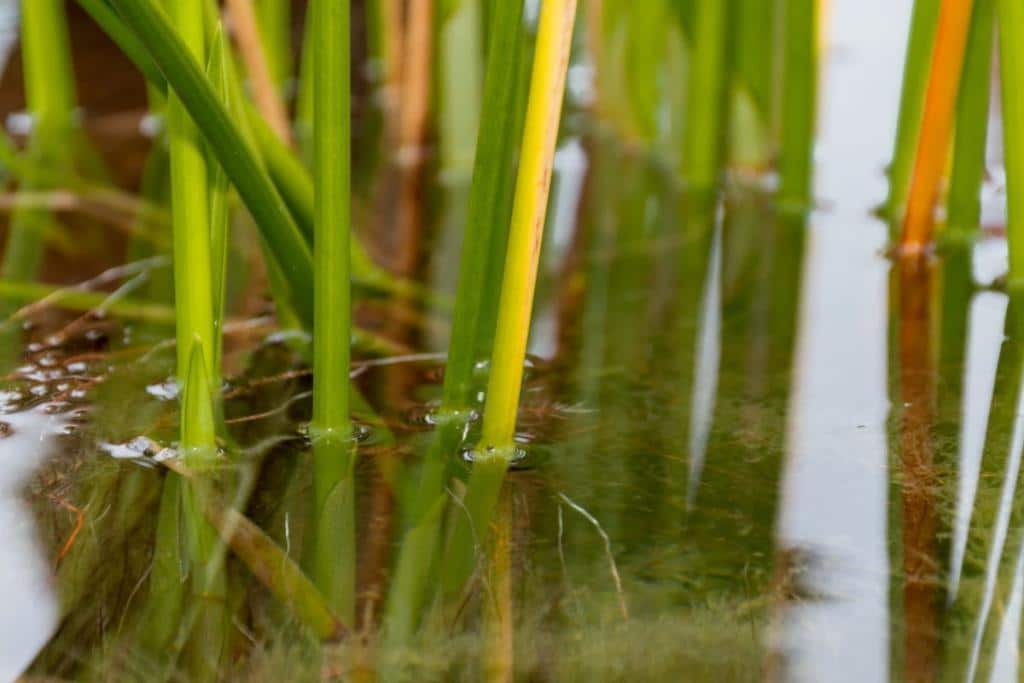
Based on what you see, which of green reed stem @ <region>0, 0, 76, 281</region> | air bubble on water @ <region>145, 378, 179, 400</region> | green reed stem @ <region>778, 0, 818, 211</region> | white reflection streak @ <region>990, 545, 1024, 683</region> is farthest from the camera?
green reed stem @ <region>0, 0, 76, 281</region>

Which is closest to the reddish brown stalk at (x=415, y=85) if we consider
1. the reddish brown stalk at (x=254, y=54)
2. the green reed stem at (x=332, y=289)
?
the reddish brown stalk at (x=254, y=54)

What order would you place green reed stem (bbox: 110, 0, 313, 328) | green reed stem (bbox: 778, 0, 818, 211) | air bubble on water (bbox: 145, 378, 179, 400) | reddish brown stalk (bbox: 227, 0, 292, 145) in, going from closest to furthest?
green reed stem (bbox: 110, 0, 313, 328) → air bubble on water (bbox: 145, 378, 179, 400) → green reed stem (bbox: 778, 0, 818, 211) → reddish brown stalk (bbox: 227, 0, 292, 145)

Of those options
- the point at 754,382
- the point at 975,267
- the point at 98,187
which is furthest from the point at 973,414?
the point at 98,187

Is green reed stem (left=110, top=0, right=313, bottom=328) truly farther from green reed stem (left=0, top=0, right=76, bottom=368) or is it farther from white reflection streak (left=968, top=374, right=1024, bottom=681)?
green reed stem (left=0, top=0, right=76, bottom=368)

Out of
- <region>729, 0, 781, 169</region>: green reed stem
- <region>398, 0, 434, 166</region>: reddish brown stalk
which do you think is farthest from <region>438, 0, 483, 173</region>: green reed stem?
<region>729, 0, 781, 169</region>: green reed stem

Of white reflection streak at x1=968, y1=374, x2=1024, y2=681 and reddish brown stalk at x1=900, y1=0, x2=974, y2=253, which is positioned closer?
white reflection streak at x1=968, y1=374, x2=1024, y2=681

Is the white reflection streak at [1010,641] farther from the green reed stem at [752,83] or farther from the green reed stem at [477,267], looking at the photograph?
the green reed stem at [752,83]

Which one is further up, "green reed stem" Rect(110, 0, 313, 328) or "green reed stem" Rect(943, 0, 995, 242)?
"green reed stem" Rect(943, 0, 995, 242)
